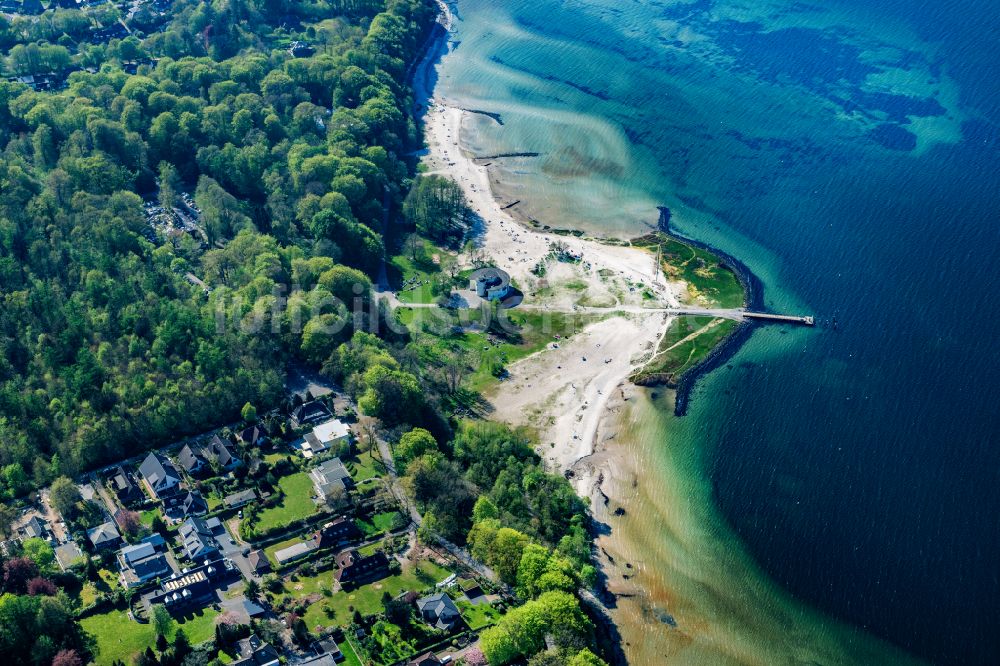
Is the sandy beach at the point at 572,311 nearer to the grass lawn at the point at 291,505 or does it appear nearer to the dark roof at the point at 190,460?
the grass lawn at the point at 291,505

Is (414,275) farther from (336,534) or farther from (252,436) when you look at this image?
(336,534)

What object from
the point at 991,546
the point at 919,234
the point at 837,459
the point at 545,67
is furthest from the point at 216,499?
the point at 545,67

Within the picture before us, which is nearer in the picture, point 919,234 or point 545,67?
point 919,234

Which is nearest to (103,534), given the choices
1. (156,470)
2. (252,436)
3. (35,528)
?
(35,528)

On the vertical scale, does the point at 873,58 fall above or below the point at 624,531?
above

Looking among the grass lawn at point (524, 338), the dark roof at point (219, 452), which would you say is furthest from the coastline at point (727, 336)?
the dark roof at point (219, 452)

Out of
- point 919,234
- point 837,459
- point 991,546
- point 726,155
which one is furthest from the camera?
point 726,155

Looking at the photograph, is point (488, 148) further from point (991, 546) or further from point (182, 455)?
point (991, 546)
